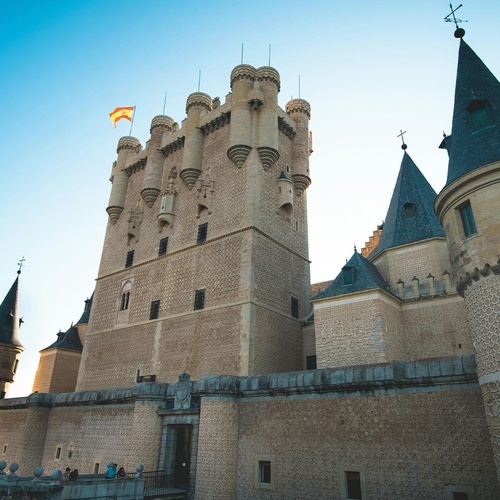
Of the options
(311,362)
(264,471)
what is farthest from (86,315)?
(264,471)

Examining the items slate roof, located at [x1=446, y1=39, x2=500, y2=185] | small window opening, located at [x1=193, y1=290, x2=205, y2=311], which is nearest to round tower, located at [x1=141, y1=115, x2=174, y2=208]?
small window opening, located at [x1=193, y1=290, x2=205, y2=311]

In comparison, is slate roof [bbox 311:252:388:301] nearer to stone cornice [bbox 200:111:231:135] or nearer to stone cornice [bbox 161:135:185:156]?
stone cornice [bbox 200:111:231:135]

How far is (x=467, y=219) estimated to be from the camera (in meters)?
Answer: 8.27

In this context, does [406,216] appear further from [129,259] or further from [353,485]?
[129,259]

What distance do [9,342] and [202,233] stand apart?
17.6 metres

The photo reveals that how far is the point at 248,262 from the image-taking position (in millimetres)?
17672

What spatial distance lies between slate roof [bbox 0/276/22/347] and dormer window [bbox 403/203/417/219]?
87.8 feet

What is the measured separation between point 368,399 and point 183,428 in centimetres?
636

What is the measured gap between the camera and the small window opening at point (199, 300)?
1861cm

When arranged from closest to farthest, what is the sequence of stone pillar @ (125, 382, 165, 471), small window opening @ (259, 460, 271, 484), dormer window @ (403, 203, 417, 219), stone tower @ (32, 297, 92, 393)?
small window opening @ (259, 460, 271, 484)
stone pillar @ (125, 382, 165, 471)
dormer window @ (403, 203, 417, 219)
stone tower @ (32, 297, 92, 393)

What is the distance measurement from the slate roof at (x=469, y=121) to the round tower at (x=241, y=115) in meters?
11.2

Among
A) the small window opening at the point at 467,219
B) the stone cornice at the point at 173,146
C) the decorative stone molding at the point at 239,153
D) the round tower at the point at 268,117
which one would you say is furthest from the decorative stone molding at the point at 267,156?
the small window opening at the point at 467,219

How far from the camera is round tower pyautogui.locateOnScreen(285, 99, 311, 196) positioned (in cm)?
2250

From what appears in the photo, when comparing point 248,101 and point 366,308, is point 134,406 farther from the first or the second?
point 248,101
